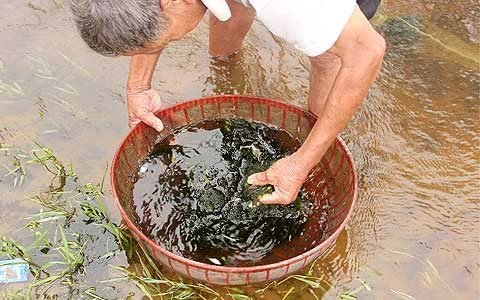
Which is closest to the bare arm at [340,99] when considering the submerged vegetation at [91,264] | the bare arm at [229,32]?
the submerged vegetation at [91,264]

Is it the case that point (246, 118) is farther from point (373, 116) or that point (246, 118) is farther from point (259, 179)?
point (373, 116)

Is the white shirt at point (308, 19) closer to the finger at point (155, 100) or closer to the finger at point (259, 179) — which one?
the finger at point (259, 179)

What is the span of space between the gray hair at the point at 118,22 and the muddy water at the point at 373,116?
1.12 metres

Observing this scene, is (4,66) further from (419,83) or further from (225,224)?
(419,83)

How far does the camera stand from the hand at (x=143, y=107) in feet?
8.77

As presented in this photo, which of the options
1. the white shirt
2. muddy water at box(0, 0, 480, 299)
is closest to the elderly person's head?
the white shirt

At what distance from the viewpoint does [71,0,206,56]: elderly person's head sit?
5.67 feet

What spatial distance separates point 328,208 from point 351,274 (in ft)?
0.98

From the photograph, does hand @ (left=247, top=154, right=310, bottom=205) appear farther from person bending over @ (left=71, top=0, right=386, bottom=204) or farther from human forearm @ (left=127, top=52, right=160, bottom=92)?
human forearm @ (left=127, top=52, right=160, bottom=92)

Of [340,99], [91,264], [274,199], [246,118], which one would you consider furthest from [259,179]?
[91,264]

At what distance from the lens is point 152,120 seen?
2.68 meters

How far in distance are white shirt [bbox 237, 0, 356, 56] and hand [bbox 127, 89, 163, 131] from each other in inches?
35.5

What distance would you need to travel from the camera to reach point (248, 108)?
9.23 feet

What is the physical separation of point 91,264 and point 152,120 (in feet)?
2.23
